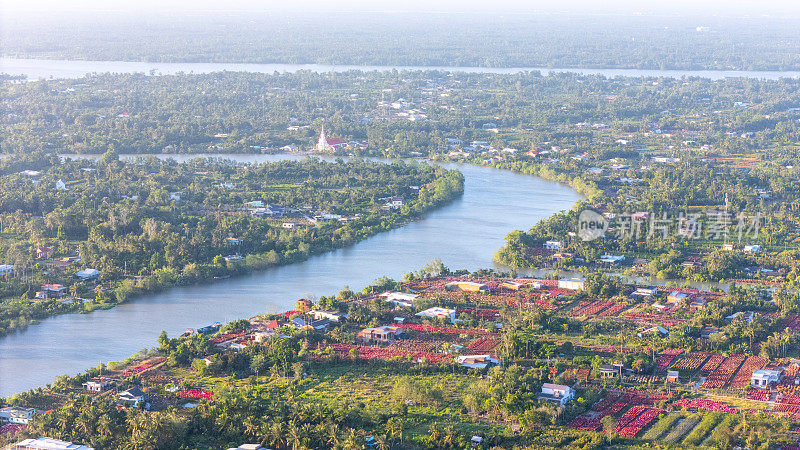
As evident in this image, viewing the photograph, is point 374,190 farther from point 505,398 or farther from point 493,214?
point 505,398

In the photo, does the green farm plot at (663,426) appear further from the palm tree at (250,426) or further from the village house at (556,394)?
the palm tree at (250,426)

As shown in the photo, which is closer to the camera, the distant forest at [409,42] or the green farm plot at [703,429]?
the green farm plot at [703,429]

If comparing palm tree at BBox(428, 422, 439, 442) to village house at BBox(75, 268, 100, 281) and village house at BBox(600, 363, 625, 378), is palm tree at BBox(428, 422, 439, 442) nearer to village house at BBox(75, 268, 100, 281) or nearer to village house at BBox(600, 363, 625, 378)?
village house at BBox(600, 363, 625, 378)

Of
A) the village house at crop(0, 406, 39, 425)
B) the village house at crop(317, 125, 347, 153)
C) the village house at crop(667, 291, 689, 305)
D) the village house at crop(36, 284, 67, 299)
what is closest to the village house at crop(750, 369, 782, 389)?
the village house at crop(667, 291, 689, 305)

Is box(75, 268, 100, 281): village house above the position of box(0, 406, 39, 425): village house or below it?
above

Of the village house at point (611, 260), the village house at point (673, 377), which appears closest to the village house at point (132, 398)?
the village house at point (673, 377)

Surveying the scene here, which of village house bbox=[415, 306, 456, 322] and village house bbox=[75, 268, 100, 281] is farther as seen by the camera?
village house bbox=[75, 268, 100, 281]
